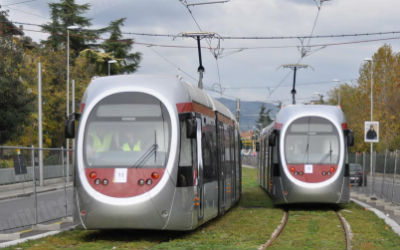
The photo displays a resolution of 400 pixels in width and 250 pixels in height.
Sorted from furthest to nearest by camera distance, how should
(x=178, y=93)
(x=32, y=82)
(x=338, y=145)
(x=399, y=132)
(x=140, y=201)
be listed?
(x=399, y=132) < (x=32, y=82) < (x=338, y=145) < (x=178, y=93) < (x=140, y=201)

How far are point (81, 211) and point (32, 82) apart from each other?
1212 inches

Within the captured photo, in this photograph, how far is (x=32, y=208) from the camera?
51.4 ft

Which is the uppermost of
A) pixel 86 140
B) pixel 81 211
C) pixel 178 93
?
pixel 178 93

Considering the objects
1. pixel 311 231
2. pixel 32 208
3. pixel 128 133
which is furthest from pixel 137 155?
pixel 311 231

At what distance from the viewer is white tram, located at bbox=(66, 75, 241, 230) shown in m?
12.4

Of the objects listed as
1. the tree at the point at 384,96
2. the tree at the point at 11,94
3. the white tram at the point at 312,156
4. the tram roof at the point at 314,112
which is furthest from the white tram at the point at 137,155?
the tree at the point at 384,96

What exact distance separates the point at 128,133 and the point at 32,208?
4029 mm

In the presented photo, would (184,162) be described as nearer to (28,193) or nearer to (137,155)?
(137,155)

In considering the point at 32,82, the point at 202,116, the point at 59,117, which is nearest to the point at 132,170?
the point at 202,116

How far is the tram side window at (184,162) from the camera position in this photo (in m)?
12.7

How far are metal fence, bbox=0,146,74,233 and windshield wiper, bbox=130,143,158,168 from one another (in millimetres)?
2783

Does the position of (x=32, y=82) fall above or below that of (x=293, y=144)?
above

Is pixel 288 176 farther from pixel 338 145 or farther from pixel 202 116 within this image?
pixel 202 116

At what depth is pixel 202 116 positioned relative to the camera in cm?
1502
